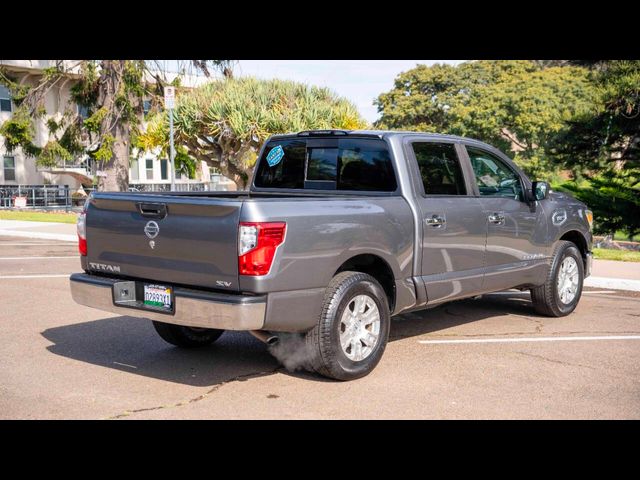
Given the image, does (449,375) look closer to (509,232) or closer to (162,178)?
(509,232)

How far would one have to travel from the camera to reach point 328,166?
6.88 metres

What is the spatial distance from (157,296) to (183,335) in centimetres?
127

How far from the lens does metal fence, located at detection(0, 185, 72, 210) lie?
3538 centimetres

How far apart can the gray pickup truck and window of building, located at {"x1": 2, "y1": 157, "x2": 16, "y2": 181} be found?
117ft

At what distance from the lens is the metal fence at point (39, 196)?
35.4 meters

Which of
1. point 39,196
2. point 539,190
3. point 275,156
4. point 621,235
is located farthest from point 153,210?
point 39,196

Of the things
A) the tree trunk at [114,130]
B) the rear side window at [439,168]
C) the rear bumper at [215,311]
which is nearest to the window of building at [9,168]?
the tree trunk at [114,130]

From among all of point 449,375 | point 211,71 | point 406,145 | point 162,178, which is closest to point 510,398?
point 449,375

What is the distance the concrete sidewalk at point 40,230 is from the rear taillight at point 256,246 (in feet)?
42.7

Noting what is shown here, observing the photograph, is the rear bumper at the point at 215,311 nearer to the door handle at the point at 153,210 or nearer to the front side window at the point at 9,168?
the door handle at the point at 153,210

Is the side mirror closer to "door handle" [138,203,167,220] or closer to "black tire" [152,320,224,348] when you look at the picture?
"black tire" [152,320,224,348]

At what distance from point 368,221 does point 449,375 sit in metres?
1.39

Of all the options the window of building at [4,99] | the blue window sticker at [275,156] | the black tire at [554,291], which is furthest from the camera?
the window of building at [4,99]

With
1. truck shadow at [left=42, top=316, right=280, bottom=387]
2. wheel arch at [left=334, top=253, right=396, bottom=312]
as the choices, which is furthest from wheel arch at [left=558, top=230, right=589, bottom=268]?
truck shadow at [left=42, top=316, right=280, bottom=387]
